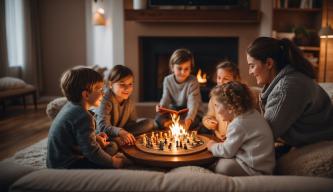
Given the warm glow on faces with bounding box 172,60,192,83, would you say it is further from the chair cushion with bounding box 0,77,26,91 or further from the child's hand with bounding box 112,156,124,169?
the chair cushion with bounding box 0,77,26,91

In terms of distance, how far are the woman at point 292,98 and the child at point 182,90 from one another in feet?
3.41

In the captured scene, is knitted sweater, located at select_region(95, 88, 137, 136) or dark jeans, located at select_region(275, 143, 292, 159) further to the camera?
knitted sweater, located at select_region(95, 88, 137, 136)

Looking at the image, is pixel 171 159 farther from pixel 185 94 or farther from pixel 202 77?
pixel 202 77

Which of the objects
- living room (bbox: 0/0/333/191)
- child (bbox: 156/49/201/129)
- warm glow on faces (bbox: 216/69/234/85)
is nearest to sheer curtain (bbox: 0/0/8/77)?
living room (bbox: 0/0/333/191)

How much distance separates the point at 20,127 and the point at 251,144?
317cm

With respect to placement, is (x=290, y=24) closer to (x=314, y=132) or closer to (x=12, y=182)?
(x=314, y=132)

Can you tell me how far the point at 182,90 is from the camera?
3012 millimetres

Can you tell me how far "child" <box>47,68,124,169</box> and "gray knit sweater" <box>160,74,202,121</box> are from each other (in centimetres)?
117

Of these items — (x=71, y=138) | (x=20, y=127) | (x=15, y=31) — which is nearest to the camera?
(x=71, y=138)

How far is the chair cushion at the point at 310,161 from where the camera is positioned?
1.43 metres

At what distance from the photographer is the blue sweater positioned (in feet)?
5.66

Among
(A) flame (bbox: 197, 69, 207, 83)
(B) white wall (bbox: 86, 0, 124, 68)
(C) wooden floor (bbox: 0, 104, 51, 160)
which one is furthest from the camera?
(A) flame (bbox: 197, 69, 207, 83)

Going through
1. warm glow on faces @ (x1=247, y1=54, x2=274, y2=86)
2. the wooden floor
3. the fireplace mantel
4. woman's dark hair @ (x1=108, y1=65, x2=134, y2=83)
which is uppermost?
the fireplace mantel

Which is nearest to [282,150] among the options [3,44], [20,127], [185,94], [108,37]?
[185,94]
